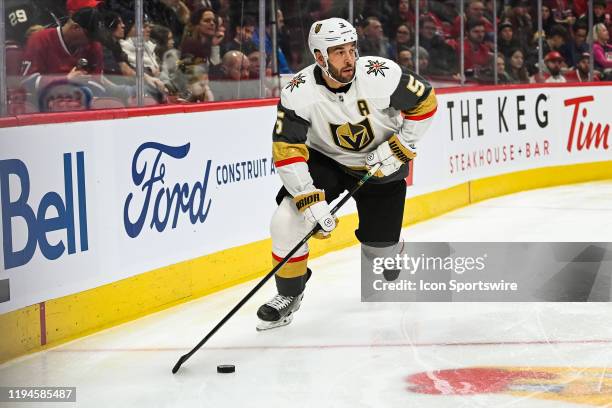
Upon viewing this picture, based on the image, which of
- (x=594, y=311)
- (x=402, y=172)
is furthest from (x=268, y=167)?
(x=594, y=311)

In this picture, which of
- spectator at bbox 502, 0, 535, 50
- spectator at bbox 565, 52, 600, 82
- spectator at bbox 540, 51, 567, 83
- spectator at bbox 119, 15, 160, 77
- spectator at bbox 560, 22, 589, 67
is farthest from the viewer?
spectator at bbox 560, 22, 589, 67

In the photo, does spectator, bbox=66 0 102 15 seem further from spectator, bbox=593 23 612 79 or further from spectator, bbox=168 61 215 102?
spectator, bbox=593 23 612 79

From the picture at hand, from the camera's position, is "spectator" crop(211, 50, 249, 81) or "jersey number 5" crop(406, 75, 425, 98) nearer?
"jersey number 5" crop(406, 75, 425, 98)

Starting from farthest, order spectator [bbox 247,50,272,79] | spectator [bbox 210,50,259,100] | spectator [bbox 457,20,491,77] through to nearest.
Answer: spectator [bbox 457,20,491,77], spectator [bbox 247,50,272,79], spectator [bbox 210,50,259,100]

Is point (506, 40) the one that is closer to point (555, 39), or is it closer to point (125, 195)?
point (555, 39)

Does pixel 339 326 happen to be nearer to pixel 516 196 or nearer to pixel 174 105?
pixel 174 105

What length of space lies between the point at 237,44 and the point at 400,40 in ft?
8.37

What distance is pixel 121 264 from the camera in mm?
5305

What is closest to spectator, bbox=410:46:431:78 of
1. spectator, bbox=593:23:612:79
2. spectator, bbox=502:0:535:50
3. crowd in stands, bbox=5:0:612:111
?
crowd in stands, bbox=5:0:612:111

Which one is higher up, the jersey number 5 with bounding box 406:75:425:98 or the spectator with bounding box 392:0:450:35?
the spectator with bounding box 392:0:450:35

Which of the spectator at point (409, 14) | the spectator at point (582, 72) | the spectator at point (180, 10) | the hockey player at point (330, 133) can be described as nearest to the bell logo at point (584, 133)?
the spectator at point (582, 72)

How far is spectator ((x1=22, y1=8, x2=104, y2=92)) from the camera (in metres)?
5.03

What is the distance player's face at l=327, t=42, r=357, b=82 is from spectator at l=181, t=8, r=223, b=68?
163cm

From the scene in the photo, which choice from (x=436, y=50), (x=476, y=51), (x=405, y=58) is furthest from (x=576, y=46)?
(x=405, y=58)
